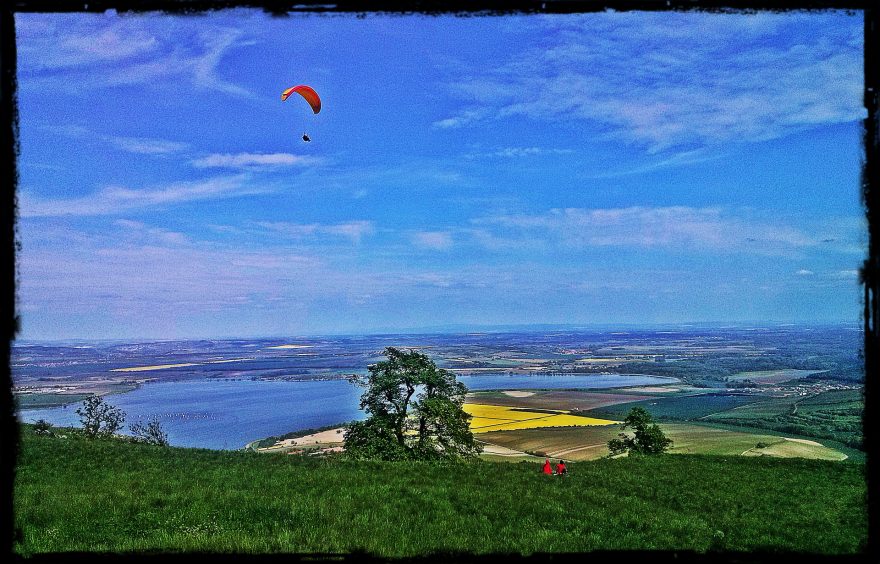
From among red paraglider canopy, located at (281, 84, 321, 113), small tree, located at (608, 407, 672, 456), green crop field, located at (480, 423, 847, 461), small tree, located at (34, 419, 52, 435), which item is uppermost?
red paraglider canopy, located at (281, 84, 321, 113)

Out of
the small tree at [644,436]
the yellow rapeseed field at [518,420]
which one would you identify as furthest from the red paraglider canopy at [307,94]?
the yellow rapeseed field at [518,420]

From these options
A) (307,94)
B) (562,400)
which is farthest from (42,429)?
(562,400)

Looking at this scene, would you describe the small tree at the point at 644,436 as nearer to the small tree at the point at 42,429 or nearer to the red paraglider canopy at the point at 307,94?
the red paraglider canopy at the point at 307,94

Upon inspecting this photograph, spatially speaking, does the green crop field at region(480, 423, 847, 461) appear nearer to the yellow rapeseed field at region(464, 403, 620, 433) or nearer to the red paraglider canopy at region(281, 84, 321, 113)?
the yellow rapeseed field at region(464, 403, 620, 433)

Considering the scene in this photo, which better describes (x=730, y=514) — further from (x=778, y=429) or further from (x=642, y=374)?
(x=642, y=374)

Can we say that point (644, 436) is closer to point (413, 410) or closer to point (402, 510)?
point (413, 410)

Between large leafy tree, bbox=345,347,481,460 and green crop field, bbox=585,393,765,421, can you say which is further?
green crop field, bbox=585,393,765,421

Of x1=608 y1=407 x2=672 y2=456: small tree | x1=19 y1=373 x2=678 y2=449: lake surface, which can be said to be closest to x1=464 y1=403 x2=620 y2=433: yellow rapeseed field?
x1=19 y1=373 x2=678 y2=449: lake surface
